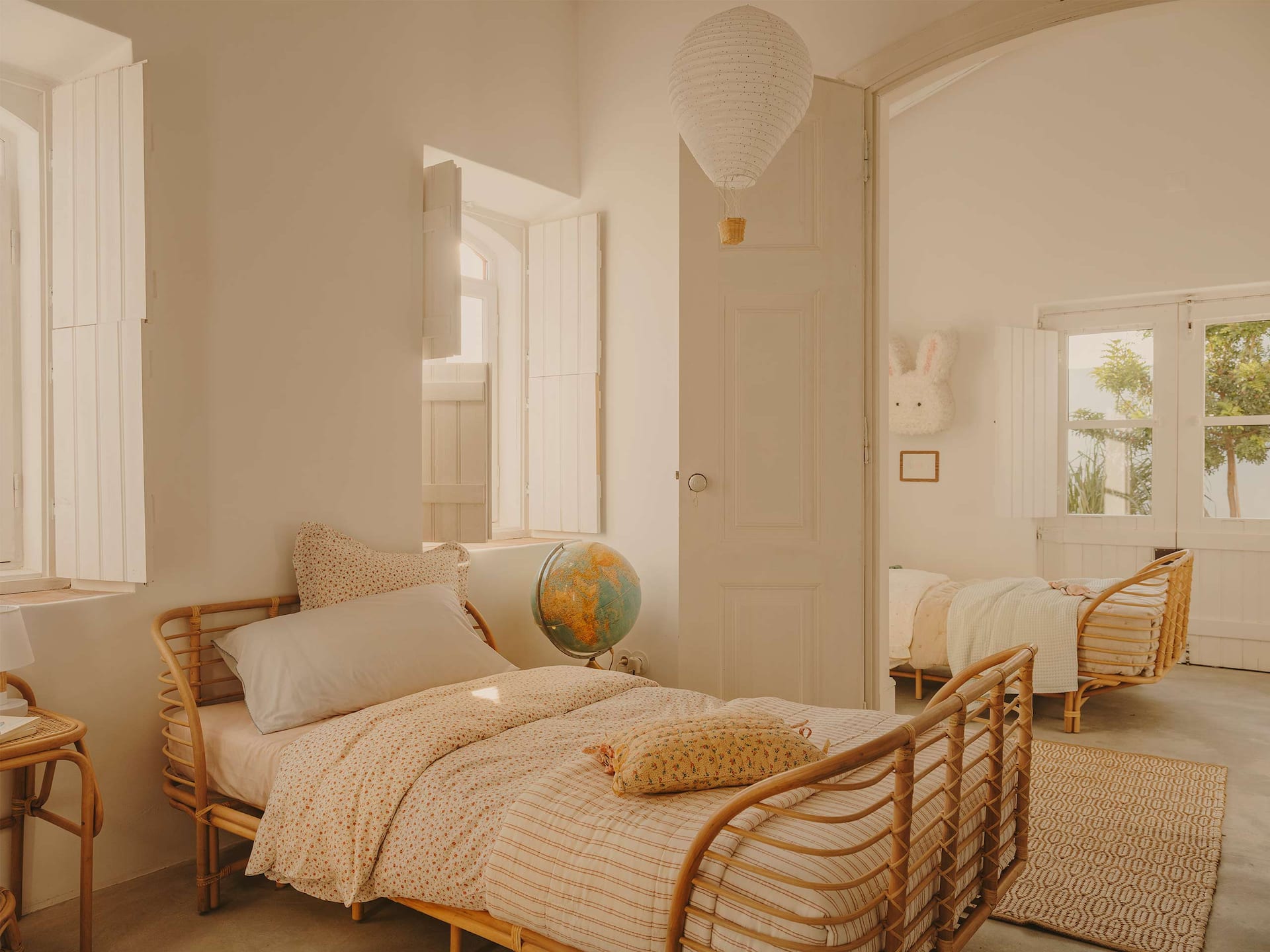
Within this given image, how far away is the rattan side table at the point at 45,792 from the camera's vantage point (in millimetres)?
2068

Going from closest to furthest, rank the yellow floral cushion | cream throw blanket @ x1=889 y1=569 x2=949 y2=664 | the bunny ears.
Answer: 1. the yellow floral cushion
2. cream throw blanket @ x1=889 y1=569 x2=949 y2=664
3. the bunny ears

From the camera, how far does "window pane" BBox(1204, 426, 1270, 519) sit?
5652 millimetres

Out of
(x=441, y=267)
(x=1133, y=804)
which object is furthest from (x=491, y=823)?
(x=1133, y=804)

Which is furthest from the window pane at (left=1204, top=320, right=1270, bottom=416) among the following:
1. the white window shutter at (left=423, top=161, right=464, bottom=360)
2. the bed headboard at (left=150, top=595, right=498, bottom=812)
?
the bed headboard at (left=150, top=595, right=498, bottom=812)

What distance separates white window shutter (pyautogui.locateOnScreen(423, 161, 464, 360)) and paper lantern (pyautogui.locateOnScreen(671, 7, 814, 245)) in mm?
1338

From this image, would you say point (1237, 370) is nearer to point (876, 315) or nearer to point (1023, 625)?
point (1023, 625)

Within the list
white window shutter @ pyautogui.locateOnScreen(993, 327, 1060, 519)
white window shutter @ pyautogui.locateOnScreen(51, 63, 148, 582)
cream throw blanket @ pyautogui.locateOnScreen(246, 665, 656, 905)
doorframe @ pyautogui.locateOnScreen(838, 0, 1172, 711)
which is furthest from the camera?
white window shutter @ pyautogui.locateOnScreen(993, 327, 1060, 519)

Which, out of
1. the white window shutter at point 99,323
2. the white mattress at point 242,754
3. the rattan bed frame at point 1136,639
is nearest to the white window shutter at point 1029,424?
the rattan bed frame at point 1136,639

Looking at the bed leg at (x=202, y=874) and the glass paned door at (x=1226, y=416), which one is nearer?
the bed leg at (x=202, y=874)

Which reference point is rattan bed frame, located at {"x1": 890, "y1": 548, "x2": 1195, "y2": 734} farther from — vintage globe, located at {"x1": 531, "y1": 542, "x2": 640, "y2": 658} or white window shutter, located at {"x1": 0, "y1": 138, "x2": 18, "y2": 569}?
white window shutter, located at {"x1": 0, "y1": 138, "x2": 18, "y2": 569}

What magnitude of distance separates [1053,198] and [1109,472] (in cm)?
198

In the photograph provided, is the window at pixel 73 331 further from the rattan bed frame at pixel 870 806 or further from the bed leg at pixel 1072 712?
the bed leg at pixel 1072 712

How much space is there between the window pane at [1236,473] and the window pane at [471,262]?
4.87 metres

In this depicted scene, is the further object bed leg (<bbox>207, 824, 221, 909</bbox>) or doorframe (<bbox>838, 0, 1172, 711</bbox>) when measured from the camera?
doorframe (<bbox>838, 0, 1172, 711</bbox>)
